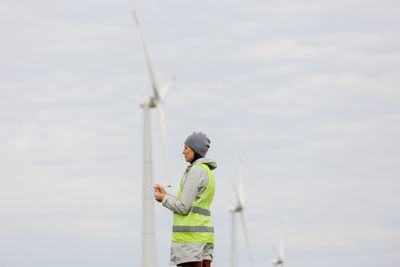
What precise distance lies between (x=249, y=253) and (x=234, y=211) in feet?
37.7

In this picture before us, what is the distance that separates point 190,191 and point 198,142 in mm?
730

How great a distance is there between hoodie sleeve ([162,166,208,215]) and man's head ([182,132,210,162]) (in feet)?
0.91

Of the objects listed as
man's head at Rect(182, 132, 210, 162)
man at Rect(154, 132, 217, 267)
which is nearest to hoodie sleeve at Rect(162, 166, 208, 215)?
man at Rect(154, 132, 217, 267)

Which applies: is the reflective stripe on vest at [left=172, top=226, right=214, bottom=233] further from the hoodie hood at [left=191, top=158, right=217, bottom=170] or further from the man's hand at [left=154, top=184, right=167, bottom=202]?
the hoodie hood at [left=191, top=158, right=217, bottom=170]

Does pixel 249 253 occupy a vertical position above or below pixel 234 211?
below

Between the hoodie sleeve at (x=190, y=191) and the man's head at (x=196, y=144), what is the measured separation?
0.91ft

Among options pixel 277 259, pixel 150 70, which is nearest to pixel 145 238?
pixel 150 70

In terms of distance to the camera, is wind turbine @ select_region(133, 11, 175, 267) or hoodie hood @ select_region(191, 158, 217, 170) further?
wind turbine @ select_region(133, 11, 175, 267)

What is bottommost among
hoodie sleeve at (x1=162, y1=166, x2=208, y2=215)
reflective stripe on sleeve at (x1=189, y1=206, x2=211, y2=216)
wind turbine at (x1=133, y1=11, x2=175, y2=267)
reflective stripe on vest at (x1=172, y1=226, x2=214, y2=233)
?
reflective stripe on vest at (x1=172, y1=226, x2=214, y2=233)

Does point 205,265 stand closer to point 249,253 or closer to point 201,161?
point 201,161

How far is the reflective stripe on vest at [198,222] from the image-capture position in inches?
472

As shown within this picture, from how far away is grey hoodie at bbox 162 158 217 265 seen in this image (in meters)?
12.0

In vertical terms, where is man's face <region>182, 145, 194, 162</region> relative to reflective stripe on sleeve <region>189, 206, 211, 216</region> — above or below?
above

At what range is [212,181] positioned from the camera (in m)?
12.2
